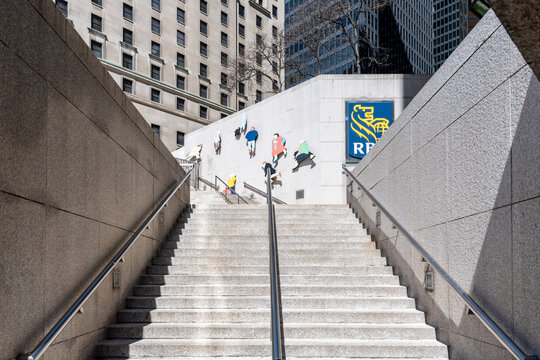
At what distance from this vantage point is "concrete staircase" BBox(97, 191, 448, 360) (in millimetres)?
4992

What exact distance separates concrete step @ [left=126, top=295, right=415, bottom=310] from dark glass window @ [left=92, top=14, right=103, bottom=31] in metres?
35.1

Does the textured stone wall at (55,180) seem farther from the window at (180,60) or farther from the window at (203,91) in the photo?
the window at (203,91)

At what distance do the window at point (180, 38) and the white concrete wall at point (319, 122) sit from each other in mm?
27191

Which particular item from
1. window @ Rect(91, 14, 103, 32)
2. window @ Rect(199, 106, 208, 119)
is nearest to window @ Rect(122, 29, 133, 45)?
window @ Rect(91, 14, 103, 32)

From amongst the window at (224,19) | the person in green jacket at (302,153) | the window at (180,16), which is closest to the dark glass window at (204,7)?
the window at (224,19)

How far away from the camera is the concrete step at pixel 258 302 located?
598 cm

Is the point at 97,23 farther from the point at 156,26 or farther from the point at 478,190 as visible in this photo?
the point at 478,190

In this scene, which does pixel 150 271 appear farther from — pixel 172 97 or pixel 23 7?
pixel 172 97

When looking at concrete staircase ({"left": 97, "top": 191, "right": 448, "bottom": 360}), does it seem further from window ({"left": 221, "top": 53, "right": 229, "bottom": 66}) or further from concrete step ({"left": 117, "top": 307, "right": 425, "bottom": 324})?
window ({"left": 221, "top": 53, "right": 229, "bottom": 66})

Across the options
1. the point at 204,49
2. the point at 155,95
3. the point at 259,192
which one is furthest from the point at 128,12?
the point at 259,192

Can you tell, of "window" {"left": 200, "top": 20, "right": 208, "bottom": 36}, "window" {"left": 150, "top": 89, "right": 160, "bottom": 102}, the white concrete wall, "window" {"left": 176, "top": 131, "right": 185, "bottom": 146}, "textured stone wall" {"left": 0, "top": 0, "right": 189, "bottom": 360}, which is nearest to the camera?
"textured stone wall" {"left": 0, "top": 0, "right": 189, "bottom": 360}

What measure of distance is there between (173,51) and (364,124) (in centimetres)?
3043

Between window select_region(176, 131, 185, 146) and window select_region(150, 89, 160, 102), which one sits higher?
window select_region(150, 89, 160, 102)

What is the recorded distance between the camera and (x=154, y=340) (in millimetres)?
5281
